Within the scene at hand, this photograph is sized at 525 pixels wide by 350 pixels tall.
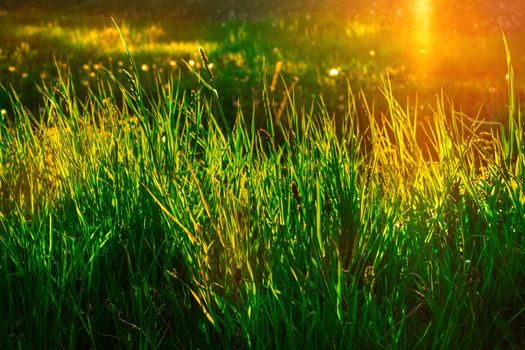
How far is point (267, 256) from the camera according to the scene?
2.33 m

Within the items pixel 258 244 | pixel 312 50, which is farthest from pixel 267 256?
pixel 312 50

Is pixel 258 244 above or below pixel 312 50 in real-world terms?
above

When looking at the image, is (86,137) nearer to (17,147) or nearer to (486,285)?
(17,147)

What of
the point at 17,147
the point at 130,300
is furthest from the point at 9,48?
the point at 130,300

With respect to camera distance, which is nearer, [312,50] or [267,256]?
[267,256]

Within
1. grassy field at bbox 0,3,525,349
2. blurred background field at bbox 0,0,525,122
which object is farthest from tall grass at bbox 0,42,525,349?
blurred background field at bbox 0,0,525,122

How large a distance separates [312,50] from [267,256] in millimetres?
8502

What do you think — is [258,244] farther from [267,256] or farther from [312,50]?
[312,50]

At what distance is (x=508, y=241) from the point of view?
2318 millimetres

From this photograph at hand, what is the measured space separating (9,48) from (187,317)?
10.2 m

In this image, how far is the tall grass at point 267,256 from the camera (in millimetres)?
2141

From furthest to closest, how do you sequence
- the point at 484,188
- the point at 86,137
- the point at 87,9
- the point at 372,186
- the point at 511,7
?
the point at 87,9 → the point at 511,7 → the point at 86,137 → the point at 484,188 → the point at 372,186

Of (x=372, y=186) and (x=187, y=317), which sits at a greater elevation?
(x=372, y=186)

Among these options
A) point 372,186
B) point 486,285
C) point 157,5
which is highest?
point 372,186
